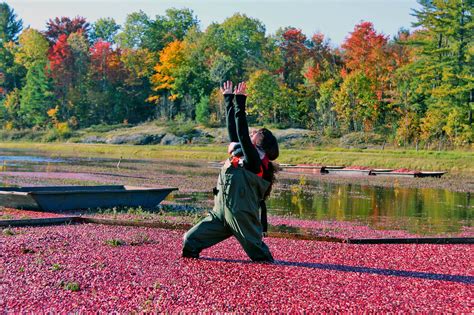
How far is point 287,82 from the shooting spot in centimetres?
7819

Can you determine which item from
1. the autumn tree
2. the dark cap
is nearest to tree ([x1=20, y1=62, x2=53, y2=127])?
the autumn tree

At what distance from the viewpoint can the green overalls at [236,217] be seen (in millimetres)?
9234

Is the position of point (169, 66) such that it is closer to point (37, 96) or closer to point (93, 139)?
point (93, 139)

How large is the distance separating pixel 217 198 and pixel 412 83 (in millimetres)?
52827

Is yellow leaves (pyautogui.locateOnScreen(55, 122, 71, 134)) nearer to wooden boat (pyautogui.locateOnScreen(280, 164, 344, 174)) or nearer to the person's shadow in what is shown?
wooden boat (pyautogui.locateOnScreen(280, 164, 344, 174))

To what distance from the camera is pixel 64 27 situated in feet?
348

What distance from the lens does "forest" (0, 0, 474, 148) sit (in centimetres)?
5609

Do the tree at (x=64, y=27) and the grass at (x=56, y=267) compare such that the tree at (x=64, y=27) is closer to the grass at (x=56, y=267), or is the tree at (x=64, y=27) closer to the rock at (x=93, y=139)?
the rock at (x=93, y=139)

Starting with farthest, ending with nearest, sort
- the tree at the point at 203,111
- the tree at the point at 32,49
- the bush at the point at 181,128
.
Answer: the tree at the point at 32,49 < the tree at the point at 203,111 < the bush at the point at 181,128

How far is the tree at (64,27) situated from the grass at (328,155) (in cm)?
3534

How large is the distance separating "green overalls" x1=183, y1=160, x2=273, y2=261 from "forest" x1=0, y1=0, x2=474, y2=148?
4640 centimetres

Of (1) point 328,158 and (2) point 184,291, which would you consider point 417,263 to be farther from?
(1) point 328,158

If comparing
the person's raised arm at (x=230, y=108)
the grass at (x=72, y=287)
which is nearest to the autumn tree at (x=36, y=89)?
the person's raised arm at (x=230, y=108)

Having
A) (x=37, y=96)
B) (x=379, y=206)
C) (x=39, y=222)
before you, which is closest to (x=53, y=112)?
(x=37, y=96)
